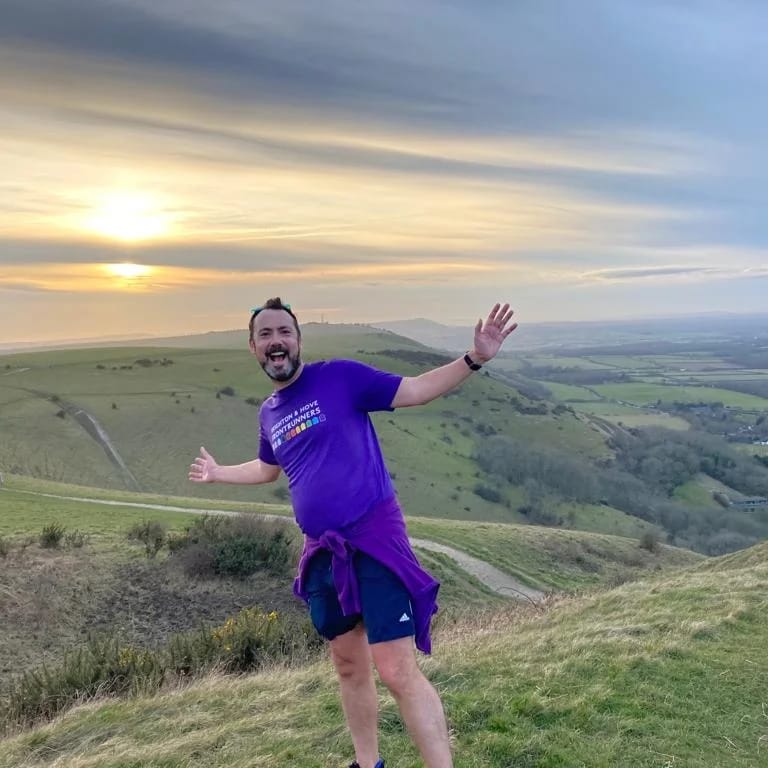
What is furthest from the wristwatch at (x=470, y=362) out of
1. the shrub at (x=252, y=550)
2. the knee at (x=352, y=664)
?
Answer: the shrub at (x=252, y=550)

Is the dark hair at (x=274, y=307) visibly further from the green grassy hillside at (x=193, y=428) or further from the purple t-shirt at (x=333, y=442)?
the green grassy hillside at (x=193, y=428)

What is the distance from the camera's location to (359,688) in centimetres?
369

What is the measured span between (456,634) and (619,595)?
3.41 metres

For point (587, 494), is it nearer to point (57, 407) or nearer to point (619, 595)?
point (57, 407)

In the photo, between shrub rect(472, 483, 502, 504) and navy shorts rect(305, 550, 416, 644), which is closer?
navy shorts rect(305, 550, 416, 644)

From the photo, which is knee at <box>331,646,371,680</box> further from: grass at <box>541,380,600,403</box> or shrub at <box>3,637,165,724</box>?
grass at <box>541,380,600,403</box>

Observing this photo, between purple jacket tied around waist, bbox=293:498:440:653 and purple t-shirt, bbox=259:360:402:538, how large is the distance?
0.05m

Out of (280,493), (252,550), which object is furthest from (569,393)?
(252,550)

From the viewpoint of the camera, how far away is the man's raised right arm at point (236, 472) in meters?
4.16

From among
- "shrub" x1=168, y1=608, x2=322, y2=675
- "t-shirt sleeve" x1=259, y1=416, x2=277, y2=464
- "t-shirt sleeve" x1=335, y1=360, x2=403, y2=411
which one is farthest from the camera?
"shrub" x1=168, y1=608, x2=322, y2=675

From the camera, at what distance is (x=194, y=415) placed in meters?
57.2

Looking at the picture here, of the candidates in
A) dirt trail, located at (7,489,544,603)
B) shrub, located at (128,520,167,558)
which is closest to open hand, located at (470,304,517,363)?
shrub, located at (128,520,167,558)

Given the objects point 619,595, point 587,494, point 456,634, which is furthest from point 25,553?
point 587,494

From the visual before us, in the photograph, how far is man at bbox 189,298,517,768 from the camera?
3.23 m
